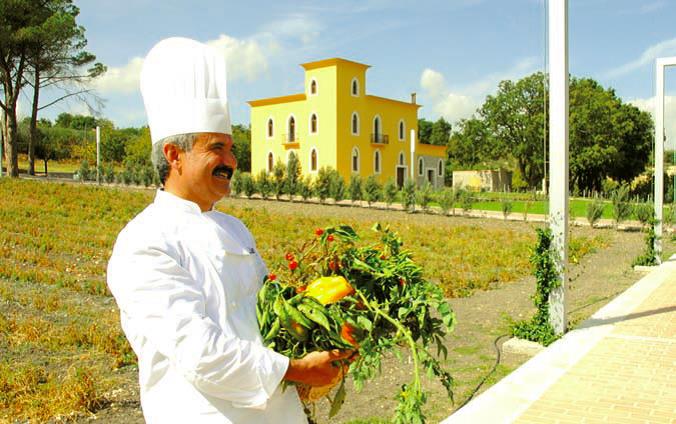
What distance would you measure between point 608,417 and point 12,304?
21.1 feet

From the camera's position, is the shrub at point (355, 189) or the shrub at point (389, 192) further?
the shrub at point (355, 189)

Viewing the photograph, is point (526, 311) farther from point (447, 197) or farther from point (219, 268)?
point (447, 197)

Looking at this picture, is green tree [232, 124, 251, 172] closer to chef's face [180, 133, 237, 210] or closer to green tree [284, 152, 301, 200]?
green tree [284, 152, 301, 200]

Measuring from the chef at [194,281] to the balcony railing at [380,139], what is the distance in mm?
43739

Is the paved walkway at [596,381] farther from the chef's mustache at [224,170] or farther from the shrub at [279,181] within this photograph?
the shrub at [279,181]

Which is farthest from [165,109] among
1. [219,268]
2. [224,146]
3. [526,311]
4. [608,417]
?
[526,311]

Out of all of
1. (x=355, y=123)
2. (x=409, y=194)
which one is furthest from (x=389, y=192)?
(x=355, y=123)

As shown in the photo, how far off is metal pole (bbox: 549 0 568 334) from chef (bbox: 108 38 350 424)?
5.36m

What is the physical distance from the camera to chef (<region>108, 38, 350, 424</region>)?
4.64 ft

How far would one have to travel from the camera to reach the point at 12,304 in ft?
23.2

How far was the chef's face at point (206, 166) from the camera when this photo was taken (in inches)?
65.2

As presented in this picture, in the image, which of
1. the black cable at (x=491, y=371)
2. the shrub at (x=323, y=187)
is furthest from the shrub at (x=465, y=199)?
the black cable at (x=491, y=371)

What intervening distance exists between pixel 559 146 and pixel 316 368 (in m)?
5.61

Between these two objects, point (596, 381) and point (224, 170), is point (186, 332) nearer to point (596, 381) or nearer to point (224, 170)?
point (224, 170)
